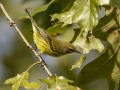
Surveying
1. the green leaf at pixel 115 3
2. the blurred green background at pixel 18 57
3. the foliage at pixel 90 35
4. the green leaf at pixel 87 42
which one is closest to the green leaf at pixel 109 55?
the foliage at pixel 90 35

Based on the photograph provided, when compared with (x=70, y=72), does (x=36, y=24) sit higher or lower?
higher

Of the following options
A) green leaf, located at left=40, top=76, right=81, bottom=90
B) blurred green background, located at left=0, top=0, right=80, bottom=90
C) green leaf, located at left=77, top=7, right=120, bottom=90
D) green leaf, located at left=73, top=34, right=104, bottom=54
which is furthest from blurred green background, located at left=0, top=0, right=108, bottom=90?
green leaf, located at left=40, top=76, right=81, bottom=90

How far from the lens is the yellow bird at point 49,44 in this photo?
→ 1.81 m

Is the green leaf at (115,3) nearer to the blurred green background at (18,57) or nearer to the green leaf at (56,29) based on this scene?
the green leaf at (56,29)

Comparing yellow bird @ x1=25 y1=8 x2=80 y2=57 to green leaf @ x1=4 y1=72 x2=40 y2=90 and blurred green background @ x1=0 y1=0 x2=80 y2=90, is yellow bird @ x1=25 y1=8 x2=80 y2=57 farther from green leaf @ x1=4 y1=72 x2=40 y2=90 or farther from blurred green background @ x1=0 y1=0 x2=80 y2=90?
green leaf @ x1=4 y1=72 x2=40 y2=90

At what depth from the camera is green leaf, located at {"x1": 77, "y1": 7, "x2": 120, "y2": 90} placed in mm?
1628

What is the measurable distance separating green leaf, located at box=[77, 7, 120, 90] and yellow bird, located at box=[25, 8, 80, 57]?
0.70 ft

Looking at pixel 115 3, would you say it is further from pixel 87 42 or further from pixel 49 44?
pixel 49 44

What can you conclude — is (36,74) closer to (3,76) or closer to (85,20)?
(3,76)

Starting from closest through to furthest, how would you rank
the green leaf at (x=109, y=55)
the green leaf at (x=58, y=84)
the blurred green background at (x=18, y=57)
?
1. the green leaf at (x=58, y=84)
2. the green leaf at (x=109, y=55)
3. the blurred green background at (x=18, y=57)

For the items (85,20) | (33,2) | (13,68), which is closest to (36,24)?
(33,2)

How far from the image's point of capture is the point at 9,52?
2.46 meters

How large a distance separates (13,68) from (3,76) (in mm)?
106

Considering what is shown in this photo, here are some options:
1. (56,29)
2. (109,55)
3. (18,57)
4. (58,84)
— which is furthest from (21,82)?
(18,57)
